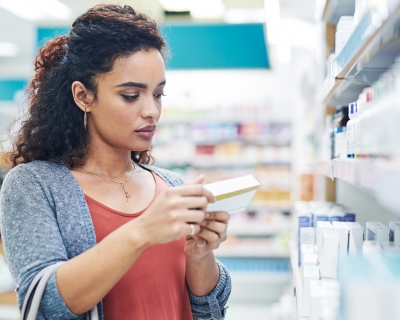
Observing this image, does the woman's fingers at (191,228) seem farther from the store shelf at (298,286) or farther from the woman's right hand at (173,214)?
the store shelf at (298,286)

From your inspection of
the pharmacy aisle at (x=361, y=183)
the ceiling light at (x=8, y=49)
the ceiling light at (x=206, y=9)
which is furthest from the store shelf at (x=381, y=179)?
the ceiling light at (x=8, y=49)

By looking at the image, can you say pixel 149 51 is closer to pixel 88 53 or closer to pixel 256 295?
pixel 88 53

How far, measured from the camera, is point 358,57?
1.31 metres

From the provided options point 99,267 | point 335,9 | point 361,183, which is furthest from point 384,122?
point 335,9

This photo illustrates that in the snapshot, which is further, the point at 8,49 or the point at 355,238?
the point at 8,49

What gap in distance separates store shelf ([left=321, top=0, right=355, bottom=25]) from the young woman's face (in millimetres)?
1238

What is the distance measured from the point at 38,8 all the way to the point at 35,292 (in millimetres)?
5925

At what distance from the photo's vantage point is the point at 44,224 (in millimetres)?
1435

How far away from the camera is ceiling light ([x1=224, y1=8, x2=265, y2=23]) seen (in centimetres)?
680

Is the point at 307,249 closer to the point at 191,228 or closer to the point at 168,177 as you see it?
the point at 168,177

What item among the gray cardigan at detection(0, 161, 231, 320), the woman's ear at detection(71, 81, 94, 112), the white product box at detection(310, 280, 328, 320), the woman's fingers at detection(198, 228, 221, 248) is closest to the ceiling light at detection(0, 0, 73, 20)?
the woman's ear at detection(71, 81, 94, 112)

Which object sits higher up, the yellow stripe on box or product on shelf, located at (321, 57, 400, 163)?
product on shelf, located at (321, 57, 400, 163)

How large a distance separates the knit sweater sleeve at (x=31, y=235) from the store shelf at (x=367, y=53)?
1.03 metres

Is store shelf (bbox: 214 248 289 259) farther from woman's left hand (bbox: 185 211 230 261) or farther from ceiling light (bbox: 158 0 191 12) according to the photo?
woman's left hand (bbox: 185 211 230 261)
